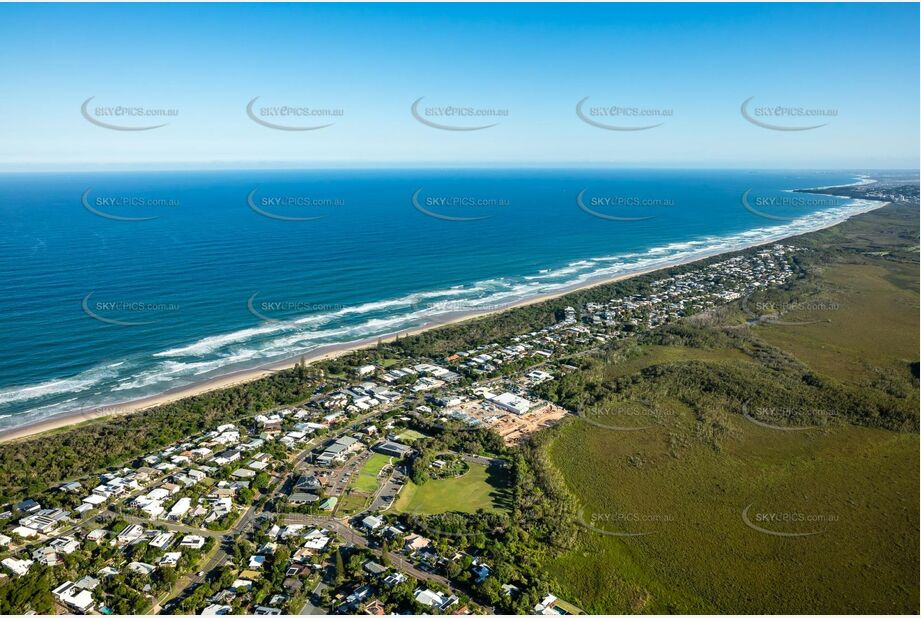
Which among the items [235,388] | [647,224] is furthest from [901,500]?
[647,224]

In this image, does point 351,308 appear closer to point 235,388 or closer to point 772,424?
point 235,388

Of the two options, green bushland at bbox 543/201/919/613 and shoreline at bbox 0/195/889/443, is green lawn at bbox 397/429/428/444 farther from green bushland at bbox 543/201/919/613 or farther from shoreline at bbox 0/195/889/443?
shoreline at bbox 0/195/889/443

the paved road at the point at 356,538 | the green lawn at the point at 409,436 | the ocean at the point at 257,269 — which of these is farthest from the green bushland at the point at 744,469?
the ocean at the point at 257,269

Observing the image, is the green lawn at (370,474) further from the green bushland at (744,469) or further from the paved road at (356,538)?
the green bushland at (744,469)

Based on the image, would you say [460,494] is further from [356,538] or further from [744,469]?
[744,469]

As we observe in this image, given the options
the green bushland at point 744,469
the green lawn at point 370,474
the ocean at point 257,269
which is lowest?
the green bushland at point 744,469

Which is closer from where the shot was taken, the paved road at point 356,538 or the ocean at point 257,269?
the paved road at point 356,538

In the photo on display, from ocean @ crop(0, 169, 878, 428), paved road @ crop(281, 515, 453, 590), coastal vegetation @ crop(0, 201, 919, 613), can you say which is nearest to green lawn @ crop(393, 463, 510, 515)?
coastal vegetation @ crop(0, 201, 919, 613)
